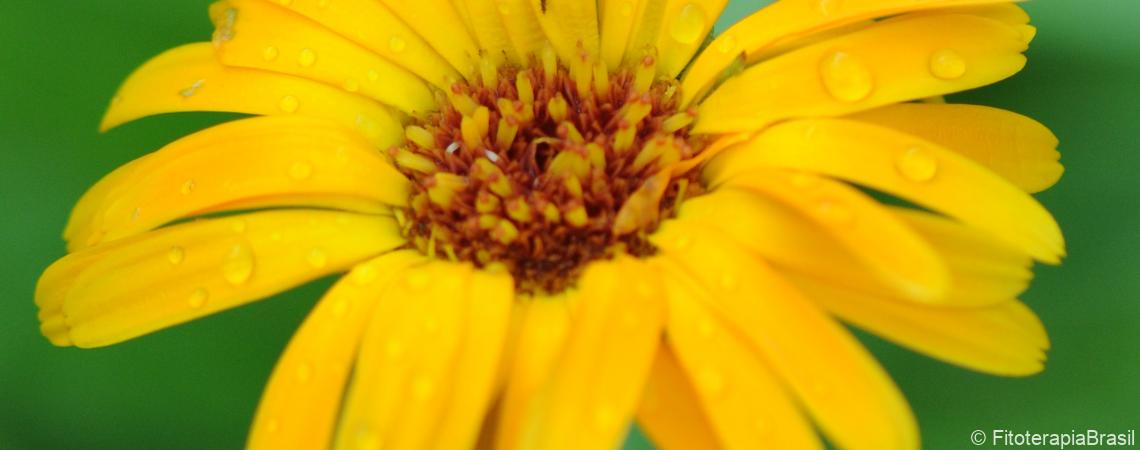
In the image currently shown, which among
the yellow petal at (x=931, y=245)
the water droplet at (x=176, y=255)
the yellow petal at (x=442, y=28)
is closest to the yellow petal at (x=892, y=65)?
the yellow petal at (x=931, y=245)

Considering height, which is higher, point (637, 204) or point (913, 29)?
point (913, 29)

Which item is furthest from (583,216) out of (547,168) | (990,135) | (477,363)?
(990,135)

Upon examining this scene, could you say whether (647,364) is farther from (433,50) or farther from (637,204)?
(433,50)

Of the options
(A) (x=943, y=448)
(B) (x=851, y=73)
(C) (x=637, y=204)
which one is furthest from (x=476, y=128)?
(A) (x=943, y=448)

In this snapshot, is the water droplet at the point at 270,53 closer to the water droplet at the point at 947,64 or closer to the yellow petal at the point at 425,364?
the yellow petal at the point at 425,364

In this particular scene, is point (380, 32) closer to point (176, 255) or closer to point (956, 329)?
point (176, 255)

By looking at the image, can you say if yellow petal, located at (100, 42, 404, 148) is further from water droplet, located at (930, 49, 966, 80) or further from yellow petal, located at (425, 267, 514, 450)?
water droplet, located at (930, 49, 966, 80)

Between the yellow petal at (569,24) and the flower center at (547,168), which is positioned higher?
the yellow petal at (569,24)
